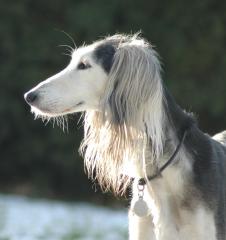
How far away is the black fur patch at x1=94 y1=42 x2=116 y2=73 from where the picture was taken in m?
5.04

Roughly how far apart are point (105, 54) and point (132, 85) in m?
0.28

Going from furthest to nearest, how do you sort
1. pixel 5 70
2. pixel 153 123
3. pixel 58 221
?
pixel 5 70, pixel 58 221, pixel 153 123

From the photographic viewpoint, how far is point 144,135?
195 inches

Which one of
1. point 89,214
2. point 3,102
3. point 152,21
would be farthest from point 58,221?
point 152,21

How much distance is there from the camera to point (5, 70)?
47.4 feet

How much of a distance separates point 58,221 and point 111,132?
6.68 meters

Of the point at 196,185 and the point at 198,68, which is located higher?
the point at 198,68

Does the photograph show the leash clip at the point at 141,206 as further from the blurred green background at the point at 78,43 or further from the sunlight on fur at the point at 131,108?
the blurred green background at the point at 78,43

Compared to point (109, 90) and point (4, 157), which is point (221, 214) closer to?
point (109, 90)

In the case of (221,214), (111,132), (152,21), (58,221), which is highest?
(152,21)

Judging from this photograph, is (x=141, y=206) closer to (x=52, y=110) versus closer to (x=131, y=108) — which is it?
(x=131, y=108)

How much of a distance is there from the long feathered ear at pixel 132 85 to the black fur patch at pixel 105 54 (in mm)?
48

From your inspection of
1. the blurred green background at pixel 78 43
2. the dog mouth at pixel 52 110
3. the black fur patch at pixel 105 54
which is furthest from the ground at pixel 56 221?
the black fur patch at pixel 105 54

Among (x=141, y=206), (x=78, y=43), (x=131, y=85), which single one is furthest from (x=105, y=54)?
(x=78, y=43)
